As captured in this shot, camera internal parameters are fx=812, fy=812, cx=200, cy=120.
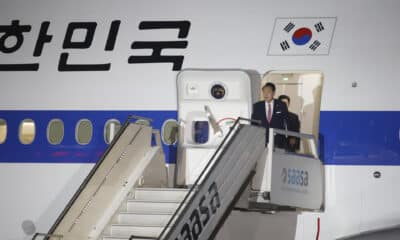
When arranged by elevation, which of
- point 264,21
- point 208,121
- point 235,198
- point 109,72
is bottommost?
point 235,198

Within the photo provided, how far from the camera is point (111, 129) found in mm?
11211

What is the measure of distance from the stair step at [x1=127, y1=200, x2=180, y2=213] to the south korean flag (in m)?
2.63

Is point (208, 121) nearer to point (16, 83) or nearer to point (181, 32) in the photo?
point (181, 32)

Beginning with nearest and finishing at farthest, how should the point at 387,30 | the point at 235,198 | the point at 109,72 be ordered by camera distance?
the point at 235,198, the point at 387,30, the point at 109,72

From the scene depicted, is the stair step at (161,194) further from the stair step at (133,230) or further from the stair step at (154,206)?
the stair step at (133,230)

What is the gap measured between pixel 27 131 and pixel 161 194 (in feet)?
9.51

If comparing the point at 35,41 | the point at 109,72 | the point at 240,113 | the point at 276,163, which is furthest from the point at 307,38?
the point at 35,41

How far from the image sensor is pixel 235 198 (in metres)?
9.25

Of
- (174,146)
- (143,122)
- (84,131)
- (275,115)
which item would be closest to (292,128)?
(275,115)

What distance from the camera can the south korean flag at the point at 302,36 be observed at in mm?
10875

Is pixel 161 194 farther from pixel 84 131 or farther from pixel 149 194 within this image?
pixel 84 131

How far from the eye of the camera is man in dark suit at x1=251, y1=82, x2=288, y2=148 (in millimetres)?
10891

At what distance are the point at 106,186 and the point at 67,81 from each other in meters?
2.26

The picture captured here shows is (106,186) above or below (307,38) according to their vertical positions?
below
